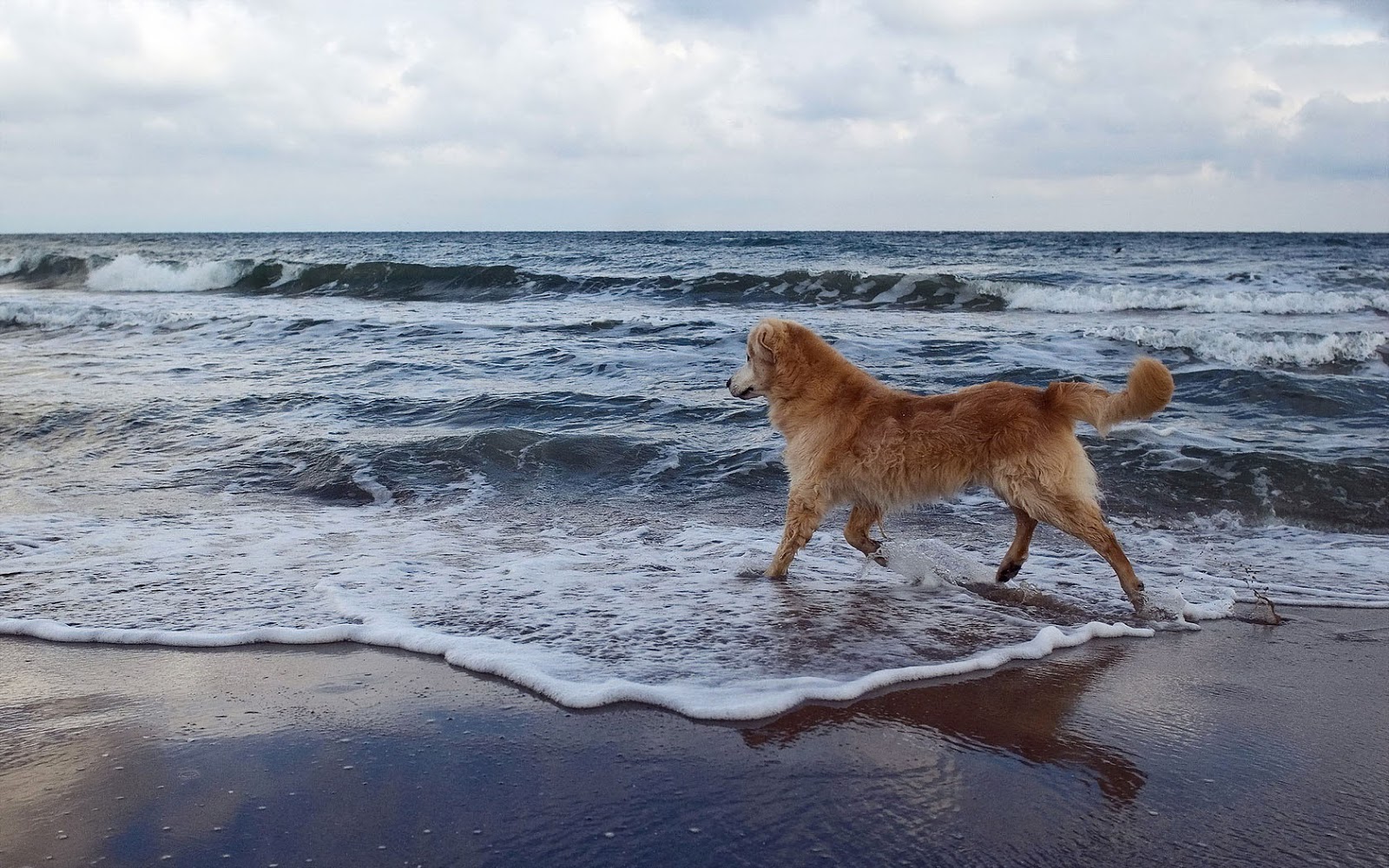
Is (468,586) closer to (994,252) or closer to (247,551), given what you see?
(247,551)

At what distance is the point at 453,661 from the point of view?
166 inches

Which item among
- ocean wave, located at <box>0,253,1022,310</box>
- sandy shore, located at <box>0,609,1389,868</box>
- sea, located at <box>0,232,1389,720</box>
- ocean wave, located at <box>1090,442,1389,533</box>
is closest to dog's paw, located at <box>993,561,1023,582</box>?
sea, located at <box>0,232,1389,720</box>

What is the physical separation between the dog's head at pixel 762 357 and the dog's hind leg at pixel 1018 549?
1.52 meters

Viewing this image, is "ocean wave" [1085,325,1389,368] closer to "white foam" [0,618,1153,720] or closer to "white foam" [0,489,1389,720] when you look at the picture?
"white foam" [0,489,1389,720]

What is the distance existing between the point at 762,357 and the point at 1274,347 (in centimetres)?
1121

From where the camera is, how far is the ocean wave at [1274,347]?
13.5 metres

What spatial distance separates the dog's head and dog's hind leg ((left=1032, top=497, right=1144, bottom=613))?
5.25 ft

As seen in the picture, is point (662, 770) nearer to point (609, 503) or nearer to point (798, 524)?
point (798, 524)

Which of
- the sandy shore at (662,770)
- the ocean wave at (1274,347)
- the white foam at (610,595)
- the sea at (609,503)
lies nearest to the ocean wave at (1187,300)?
the sea at (609,503)

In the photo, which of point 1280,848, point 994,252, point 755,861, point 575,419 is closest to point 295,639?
point 755,861

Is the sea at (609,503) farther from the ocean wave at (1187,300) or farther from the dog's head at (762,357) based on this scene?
the ocean wave at (1187,300)

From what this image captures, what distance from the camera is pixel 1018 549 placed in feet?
18.1

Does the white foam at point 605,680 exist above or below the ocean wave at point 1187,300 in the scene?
below

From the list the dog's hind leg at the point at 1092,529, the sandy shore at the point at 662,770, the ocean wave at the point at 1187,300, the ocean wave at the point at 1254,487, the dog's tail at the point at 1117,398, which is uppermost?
the dog's tail at the point at 1117,398
